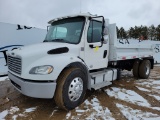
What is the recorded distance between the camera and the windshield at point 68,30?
187 inches

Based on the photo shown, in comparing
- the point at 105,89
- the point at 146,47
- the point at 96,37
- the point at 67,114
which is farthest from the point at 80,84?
the point at 146,47

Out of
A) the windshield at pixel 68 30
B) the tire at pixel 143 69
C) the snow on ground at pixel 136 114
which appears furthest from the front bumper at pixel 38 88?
the tire at pixel 143 69

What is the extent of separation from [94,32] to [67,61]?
1.53m

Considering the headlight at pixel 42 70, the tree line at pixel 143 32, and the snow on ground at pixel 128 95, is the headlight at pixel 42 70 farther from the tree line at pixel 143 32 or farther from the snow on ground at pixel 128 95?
the tree line at pixel 143 32

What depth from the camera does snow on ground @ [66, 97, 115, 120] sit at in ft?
12.7

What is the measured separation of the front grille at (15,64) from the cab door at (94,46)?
5.83ft

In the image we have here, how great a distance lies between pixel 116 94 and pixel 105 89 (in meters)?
0.66

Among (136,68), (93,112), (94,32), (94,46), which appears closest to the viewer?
(93,112)

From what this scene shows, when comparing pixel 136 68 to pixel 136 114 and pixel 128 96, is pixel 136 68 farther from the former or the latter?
pixel 136 114

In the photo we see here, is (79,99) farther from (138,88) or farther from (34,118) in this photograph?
(138,88)

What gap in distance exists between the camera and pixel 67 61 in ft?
13.4

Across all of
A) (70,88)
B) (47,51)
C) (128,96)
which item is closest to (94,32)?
(47,51)

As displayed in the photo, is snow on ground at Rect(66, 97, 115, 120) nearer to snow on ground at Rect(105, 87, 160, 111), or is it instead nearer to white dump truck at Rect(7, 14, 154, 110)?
white dump truck at Rect(7, 14, 154, 110)

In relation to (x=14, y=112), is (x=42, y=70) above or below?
above
